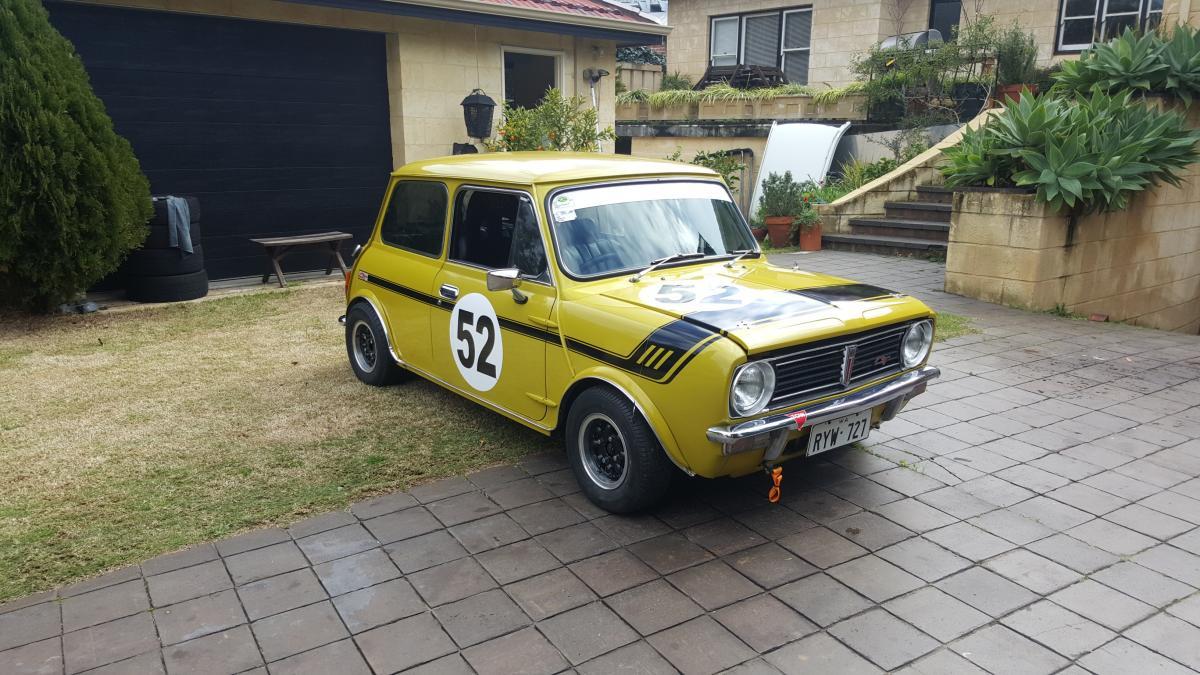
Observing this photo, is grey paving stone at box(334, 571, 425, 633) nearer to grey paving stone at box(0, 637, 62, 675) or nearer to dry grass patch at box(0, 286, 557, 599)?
dry grass patch at box(0, 286, 557, 599)

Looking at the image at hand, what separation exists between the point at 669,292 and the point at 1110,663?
98.2 inches

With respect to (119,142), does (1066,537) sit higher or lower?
lower

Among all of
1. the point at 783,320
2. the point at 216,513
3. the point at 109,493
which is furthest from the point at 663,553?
the point at 109,493

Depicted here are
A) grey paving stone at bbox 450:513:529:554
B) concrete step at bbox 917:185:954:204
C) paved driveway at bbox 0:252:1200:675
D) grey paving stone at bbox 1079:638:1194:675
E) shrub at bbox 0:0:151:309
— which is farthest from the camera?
concrete step at bbox 917:185:954:204

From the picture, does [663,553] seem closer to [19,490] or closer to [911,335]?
[911,335]

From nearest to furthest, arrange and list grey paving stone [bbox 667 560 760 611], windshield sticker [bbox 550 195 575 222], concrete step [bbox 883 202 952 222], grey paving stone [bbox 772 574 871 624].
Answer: grey paving stone [bbox 772 574 871 624] < grey paving stone [bbox 667 560 760 611] < windshield sticker [bbox 550 195 575 222] < concrete step [bbox 883 202 952 222]

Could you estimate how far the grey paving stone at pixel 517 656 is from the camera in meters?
3.15

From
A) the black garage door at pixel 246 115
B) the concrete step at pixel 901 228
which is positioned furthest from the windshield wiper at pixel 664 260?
the concrete step at pixel 901 228

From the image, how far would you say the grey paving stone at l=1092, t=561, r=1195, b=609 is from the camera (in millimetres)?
3613

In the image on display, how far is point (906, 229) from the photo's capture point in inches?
500

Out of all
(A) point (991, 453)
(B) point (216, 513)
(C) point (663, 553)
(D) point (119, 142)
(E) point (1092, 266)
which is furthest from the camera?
(E) point (1092, 266)

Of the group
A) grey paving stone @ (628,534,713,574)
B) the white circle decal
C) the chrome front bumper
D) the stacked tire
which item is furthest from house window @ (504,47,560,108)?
grey paving stone @ (628,534,713,574)

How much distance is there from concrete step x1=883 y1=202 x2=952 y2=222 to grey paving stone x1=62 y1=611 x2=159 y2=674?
39.1ft

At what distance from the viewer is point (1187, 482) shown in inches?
188
